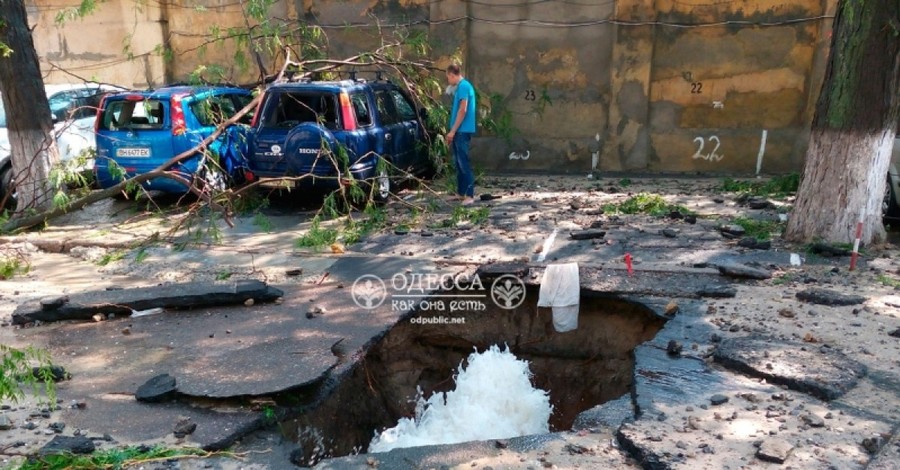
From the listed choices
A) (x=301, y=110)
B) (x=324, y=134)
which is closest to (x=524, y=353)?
(x=324, y=134)

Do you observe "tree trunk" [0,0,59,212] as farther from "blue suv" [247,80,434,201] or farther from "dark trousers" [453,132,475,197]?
"dark trousers" [453,132,475,197]

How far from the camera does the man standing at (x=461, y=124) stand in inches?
360

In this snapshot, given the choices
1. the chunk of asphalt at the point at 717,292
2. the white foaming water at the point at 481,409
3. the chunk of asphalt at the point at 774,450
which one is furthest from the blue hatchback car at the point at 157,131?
the chunk of asphalt at the point at 774,450

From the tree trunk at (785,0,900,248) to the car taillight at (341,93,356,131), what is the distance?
18.0 ft

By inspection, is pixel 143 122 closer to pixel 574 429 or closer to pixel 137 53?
pixel 137 53

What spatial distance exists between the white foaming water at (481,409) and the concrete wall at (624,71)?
6.56 metres

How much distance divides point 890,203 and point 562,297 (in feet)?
16.2

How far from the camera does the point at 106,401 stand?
4.15 meters

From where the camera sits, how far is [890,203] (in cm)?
788

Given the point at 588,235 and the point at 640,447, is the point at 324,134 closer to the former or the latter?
the point at 588,235

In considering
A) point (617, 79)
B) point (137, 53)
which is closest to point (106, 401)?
point (617, 79)

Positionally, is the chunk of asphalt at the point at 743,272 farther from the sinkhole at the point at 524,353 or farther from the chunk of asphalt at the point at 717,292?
the sinkhole at the point at 524,353

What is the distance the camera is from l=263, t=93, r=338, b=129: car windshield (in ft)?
28.9

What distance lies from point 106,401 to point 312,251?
3394 mm
